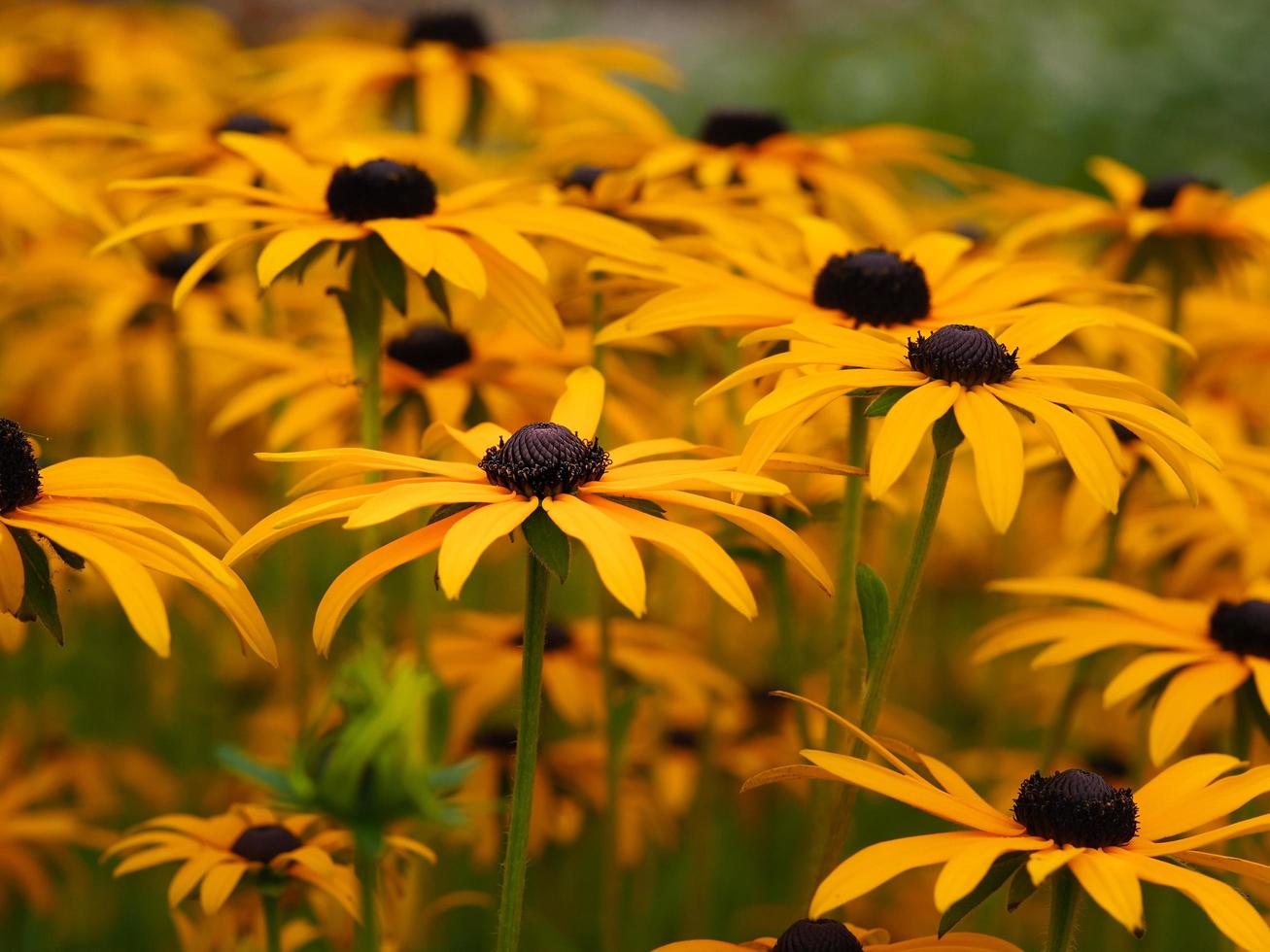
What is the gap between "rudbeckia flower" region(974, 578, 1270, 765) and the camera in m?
1.65

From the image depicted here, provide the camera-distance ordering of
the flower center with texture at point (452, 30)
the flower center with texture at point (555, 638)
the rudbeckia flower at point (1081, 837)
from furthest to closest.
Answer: the flower center with texture at point (452, 30), the flower center with texture at point (555, 638), the rudbeckia flower at point (1081, 837)

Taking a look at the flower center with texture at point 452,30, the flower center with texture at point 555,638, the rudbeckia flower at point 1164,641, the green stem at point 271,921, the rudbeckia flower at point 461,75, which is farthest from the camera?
the flower center with texture at point 452,30

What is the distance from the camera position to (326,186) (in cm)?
191

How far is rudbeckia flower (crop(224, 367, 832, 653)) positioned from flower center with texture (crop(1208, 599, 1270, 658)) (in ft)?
2.21

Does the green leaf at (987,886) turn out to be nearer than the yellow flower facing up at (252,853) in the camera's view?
Yes

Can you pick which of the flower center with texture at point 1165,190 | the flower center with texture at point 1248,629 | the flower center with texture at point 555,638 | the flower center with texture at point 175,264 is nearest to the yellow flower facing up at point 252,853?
the flower center with texture at point 555,638

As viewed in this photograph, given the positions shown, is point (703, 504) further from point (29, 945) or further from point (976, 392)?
point (29, 945)

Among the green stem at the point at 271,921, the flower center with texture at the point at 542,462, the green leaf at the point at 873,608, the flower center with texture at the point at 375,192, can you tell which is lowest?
the green stem at the point at 271,921

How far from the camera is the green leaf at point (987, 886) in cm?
122

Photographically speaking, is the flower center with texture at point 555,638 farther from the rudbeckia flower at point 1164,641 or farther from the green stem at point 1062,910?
the green stem at point 1062,910

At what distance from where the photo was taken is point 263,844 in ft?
5.15

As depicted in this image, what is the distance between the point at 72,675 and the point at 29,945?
1.14 m

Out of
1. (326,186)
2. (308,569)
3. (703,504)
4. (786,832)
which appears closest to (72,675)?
(308,569)

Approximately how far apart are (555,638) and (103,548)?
1115 mm
